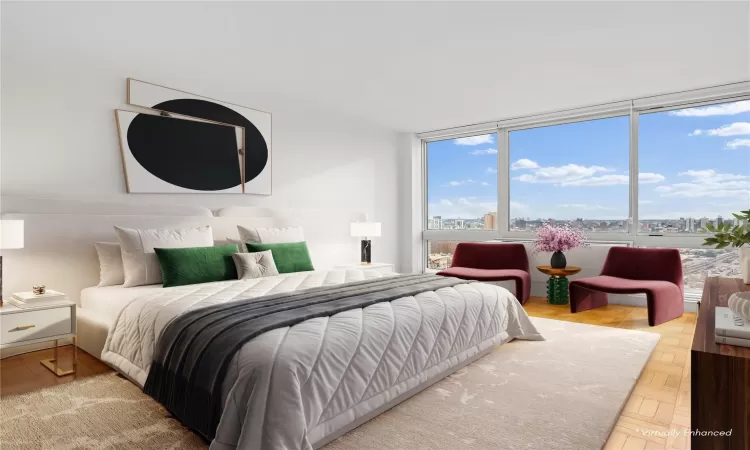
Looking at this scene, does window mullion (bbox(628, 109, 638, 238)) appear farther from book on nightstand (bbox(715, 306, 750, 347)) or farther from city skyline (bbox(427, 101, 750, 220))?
book on nightstand (bbox(715, 306, 750, 347))

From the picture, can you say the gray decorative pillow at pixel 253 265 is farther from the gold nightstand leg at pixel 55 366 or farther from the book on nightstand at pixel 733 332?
the book on nightstand at pixel 733 332

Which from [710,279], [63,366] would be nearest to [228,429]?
[63,366]

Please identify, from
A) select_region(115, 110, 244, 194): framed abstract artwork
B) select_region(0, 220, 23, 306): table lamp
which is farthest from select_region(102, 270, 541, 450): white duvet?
select_region(115, 110, 244, 194): framed abstract artwork

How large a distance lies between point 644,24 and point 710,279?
179 centimetres

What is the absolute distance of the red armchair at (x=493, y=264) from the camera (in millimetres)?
4805

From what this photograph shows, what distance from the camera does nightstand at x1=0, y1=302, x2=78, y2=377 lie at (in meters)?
2.53

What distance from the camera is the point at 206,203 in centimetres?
430

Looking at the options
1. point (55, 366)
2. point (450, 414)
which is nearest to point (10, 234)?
point (55, 366)

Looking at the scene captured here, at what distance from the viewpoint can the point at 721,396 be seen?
3.89 ft

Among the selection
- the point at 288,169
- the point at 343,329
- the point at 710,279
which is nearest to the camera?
the point at 343,329

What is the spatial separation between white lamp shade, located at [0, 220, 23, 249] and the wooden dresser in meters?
3.50

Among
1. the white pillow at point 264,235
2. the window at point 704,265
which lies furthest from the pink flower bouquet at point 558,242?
the white pillow at point 264,235

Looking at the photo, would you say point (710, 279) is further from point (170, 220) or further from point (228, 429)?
point (170, 220)

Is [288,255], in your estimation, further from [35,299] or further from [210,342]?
[210,342]
